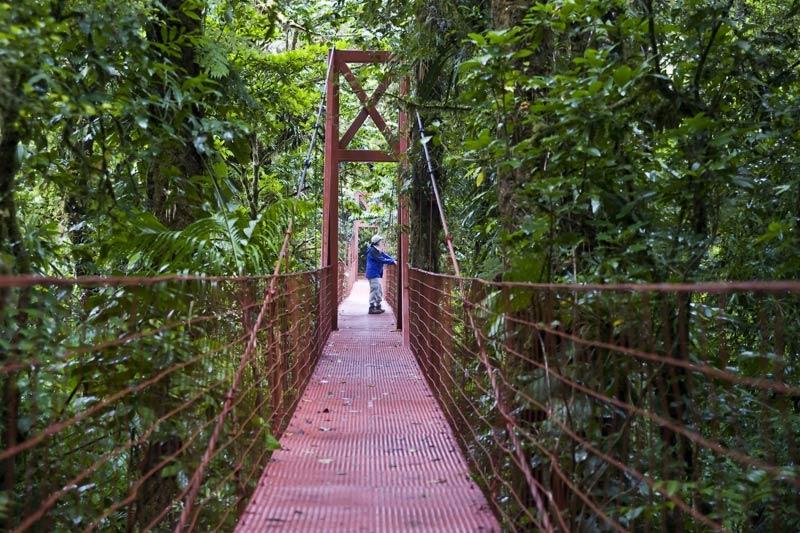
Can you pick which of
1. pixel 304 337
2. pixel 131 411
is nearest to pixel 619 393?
pixel 131 411

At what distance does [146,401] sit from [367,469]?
4.93 ft

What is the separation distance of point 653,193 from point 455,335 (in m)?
1.65

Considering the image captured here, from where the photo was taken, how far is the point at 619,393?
224 centimetres

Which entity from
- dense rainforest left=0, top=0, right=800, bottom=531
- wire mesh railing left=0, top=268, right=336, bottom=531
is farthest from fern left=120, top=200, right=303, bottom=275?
wire mesh railing left=0, top=268, right=336, bottom=531

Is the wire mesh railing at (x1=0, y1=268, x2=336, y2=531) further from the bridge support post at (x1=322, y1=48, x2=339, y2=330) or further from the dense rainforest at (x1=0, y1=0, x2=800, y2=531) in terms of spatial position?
the bridge support post at (x1=322, y1=48, x2=339, y2=330)

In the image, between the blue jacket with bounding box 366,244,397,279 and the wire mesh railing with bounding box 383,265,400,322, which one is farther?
the blue jacket with bounding box 366,244,397,279

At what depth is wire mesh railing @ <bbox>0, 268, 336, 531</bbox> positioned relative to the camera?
1870 millimetres

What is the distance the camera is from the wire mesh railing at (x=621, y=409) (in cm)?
154

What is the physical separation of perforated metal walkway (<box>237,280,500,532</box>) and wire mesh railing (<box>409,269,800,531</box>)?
171 millimetres

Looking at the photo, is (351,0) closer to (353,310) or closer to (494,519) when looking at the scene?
(494,519)

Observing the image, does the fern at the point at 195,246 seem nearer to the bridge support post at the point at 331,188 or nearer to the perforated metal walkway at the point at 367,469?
the perforated metal walkway at the point at 367,469

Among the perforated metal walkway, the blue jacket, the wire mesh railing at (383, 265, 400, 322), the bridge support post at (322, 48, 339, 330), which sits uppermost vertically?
the bridge support post at (322, 48, 339, 330)

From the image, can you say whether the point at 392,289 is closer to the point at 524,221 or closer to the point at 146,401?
the point at 524,221

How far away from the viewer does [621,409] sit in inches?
80.0
